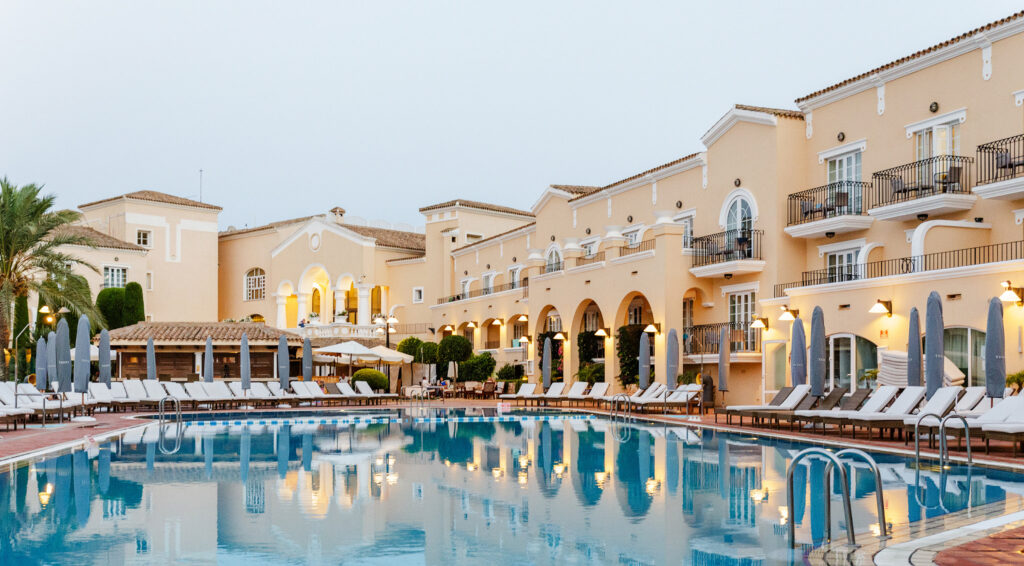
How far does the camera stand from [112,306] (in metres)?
46.5

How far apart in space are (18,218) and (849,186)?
22.0 m

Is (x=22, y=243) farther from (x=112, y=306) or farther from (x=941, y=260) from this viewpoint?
(x=941, y=260)

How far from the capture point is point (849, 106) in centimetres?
2516

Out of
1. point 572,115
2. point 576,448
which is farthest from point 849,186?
point 572,115

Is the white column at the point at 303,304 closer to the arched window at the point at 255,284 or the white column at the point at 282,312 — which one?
the white column at the point at 282,312

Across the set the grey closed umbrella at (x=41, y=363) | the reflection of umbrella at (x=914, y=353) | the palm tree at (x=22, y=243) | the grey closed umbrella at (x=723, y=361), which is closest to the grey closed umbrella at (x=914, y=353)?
the reflection of umbrella at (x=914, y=353)

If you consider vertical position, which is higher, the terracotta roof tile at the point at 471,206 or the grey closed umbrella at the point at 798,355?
the terracotta roof tile at the point at 471,206

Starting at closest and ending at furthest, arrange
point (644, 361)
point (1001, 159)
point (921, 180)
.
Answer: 1. point (1001, 159)
2. point (921, 180)
3. point (644, 361)

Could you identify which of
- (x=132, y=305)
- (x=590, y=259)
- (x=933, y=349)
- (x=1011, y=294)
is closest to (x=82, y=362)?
(x=933, y=349)

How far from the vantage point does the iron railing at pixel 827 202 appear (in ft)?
80.4

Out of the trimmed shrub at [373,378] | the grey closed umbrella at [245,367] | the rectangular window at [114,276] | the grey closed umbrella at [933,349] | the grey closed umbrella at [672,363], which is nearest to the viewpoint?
the grey closed umbrella at [933,349]

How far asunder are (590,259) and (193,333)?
15564mm

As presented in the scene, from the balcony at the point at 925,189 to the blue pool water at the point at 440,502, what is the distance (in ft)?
27.2

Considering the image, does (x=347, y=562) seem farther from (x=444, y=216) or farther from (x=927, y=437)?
(x=444, y=216)
